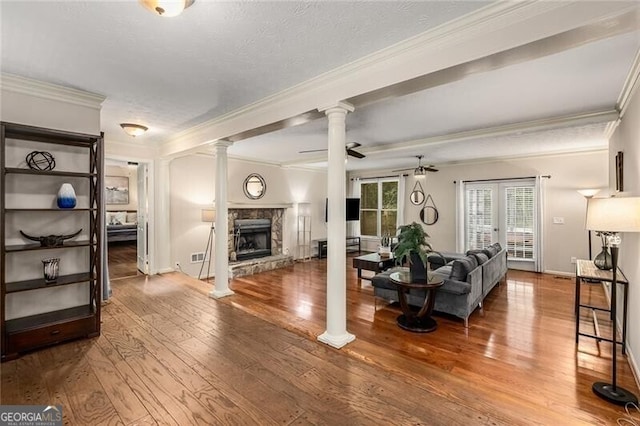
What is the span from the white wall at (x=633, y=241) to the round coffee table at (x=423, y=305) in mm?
1614

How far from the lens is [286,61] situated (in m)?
2.42

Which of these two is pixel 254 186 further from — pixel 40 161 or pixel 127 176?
pixel 127 176

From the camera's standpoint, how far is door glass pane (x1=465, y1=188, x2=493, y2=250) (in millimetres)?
7023

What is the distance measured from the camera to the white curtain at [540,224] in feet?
20.5

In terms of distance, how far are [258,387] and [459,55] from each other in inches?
106

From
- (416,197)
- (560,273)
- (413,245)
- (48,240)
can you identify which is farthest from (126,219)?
(560,273)

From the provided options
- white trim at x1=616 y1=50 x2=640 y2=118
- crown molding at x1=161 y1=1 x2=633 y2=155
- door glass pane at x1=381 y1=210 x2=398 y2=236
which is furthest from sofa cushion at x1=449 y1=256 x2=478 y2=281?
door glass pane at x1=381 y1=210 x2=398 y2=236

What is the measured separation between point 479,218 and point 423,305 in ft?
14.7

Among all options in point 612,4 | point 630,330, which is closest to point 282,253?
point 630,330

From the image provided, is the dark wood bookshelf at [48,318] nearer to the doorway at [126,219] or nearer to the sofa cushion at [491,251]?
the doorway at [126,219]

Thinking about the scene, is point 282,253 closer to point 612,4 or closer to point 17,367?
point 17,367

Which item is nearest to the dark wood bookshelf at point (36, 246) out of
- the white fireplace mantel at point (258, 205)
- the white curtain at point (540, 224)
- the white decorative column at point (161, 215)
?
the white decorative column at point (161, 215)

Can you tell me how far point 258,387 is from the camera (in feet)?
7.10

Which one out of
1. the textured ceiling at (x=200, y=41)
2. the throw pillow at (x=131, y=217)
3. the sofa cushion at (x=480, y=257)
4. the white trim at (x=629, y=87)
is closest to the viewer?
the textured ceiling at (x=200, y=41)
